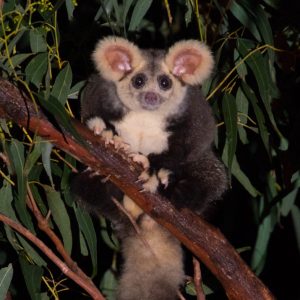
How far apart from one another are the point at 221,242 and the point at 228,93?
694 mm

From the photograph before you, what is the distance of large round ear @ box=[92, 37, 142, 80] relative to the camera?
10.7ft

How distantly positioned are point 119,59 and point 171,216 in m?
0.86

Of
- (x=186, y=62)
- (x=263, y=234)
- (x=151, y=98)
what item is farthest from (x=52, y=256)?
(x=263, y=234)

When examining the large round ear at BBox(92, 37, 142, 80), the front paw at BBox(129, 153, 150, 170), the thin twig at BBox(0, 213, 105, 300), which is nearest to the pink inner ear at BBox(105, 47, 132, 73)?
the large round ear at BBox(92, 37, 142, 80)

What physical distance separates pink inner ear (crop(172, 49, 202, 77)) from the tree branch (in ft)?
2.16

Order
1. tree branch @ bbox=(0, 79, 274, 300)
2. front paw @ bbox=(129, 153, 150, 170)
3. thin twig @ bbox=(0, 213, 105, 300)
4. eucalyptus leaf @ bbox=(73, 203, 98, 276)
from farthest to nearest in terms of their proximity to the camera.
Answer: eucalyptus leaf @ bbox=(73, 203, 98, 276) → front paw @ bbox=(129, 153, 150, 170) → thin twig @ bbox=(0, 213, 105, 300) → tree branch @ bbox=(0, 79, 274, 300)

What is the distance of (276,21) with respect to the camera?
392 cm

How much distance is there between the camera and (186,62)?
335cm

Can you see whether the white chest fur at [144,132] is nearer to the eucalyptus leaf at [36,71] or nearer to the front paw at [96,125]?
the front paw at [96,125]

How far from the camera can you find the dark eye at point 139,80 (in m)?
3.36

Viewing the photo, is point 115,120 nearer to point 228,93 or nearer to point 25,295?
point 228,93


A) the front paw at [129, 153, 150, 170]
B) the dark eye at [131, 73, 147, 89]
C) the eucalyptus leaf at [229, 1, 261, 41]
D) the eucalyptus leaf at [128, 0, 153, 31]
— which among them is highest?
the eucalyptus leaf at [229, 1, 261, 41]

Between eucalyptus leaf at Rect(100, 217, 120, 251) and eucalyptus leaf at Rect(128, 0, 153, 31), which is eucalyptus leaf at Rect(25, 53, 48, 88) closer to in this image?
eucalyptus leaf at Rect(128, 0, 153, 31)

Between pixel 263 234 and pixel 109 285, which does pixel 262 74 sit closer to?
pixel 263 234
